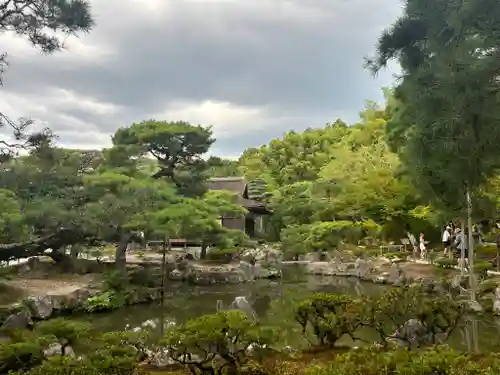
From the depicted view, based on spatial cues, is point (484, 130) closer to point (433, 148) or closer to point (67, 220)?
point (433, 148)

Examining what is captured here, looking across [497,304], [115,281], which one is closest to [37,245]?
[115,281]

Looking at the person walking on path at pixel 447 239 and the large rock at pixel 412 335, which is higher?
the person walking on path at pixel 447 239

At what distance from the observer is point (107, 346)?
545cm

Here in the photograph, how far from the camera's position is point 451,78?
525 cm

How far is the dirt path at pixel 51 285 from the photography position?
43.4 ft

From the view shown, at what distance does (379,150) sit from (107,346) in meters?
18.3

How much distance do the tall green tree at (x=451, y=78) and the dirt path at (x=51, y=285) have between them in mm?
10025

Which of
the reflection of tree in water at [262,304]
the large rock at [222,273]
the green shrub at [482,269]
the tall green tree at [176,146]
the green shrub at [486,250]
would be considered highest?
the tall green tree at [176,146]

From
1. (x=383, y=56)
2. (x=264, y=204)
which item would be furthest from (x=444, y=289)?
(x=264, y=204)

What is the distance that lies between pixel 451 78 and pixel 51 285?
12183mm

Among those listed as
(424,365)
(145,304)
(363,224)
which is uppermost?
(363,224)

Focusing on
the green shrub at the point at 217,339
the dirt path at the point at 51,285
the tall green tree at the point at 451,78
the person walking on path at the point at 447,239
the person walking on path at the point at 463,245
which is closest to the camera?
the tall green tree at the point at 451,78

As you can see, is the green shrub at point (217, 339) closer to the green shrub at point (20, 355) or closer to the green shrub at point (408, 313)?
the green shrub at point (20, 355)

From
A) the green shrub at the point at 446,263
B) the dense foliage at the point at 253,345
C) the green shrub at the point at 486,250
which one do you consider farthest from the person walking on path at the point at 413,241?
the dense foliage at the point at 253,345
